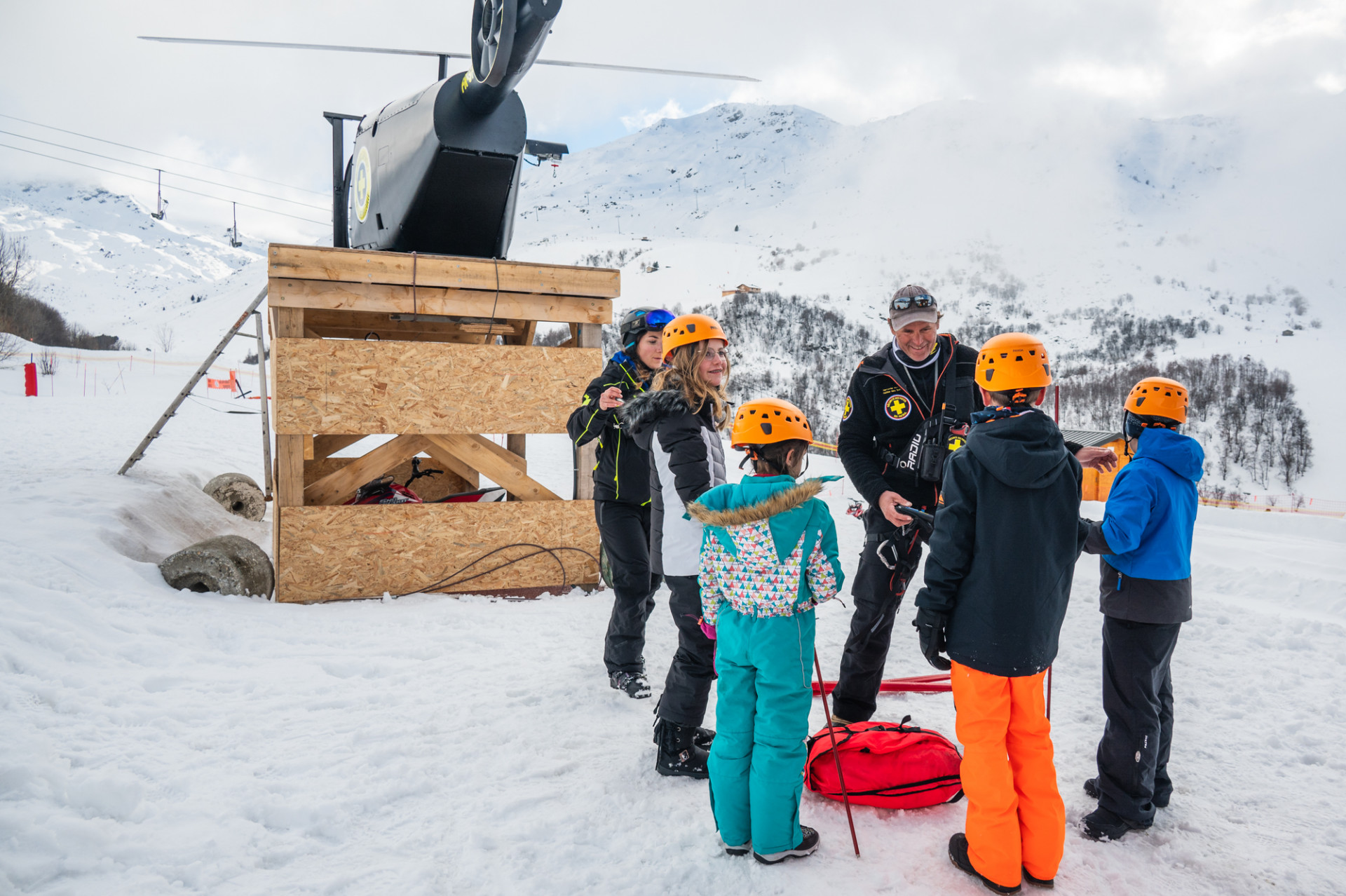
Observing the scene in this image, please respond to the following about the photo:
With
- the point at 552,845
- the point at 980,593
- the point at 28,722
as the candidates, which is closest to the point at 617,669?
the point at 552,845

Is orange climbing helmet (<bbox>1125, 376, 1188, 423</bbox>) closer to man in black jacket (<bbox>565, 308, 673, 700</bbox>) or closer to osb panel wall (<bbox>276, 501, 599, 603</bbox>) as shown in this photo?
man in black jacket (<bbox>565, 308, 673, 700</bbox>)

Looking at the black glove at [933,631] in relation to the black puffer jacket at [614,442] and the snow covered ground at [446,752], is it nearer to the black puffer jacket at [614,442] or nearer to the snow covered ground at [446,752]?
the snow covered ground at [446,752]

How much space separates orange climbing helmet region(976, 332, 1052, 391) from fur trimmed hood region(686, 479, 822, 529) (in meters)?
0.68

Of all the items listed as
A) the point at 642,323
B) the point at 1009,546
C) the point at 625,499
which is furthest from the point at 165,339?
the point at 1009,546

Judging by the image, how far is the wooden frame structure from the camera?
5.36m

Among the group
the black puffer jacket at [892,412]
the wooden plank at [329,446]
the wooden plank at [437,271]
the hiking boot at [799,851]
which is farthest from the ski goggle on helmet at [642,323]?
the wooden plank at [329,446]

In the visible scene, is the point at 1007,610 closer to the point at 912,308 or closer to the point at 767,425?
the point at 767,425

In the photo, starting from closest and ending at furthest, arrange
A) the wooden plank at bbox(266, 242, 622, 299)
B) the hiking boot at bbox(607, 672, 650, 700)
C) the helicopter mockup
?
the hiking boot at bbox(607, 672, 650, 700)
the wooden plank at bbox(266, 242, 622, 299)
the helicopter mockup

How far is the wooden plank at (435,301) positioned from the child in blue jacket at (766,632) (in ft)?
11.9

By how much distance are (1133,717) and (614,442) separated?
2622mm

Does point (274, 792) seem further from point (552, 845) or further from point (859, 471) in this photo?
point (859, 471)

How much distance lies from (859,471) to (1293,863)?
2.08m

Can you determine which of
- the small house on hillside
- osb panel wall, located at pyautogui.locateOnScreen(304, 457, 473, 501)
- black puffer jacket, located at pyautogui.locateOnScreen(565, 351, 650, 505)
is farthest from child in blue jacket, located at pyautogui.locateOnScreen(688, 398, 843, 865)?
the small house on hillside

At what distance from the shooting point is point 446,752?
3.17 meters
